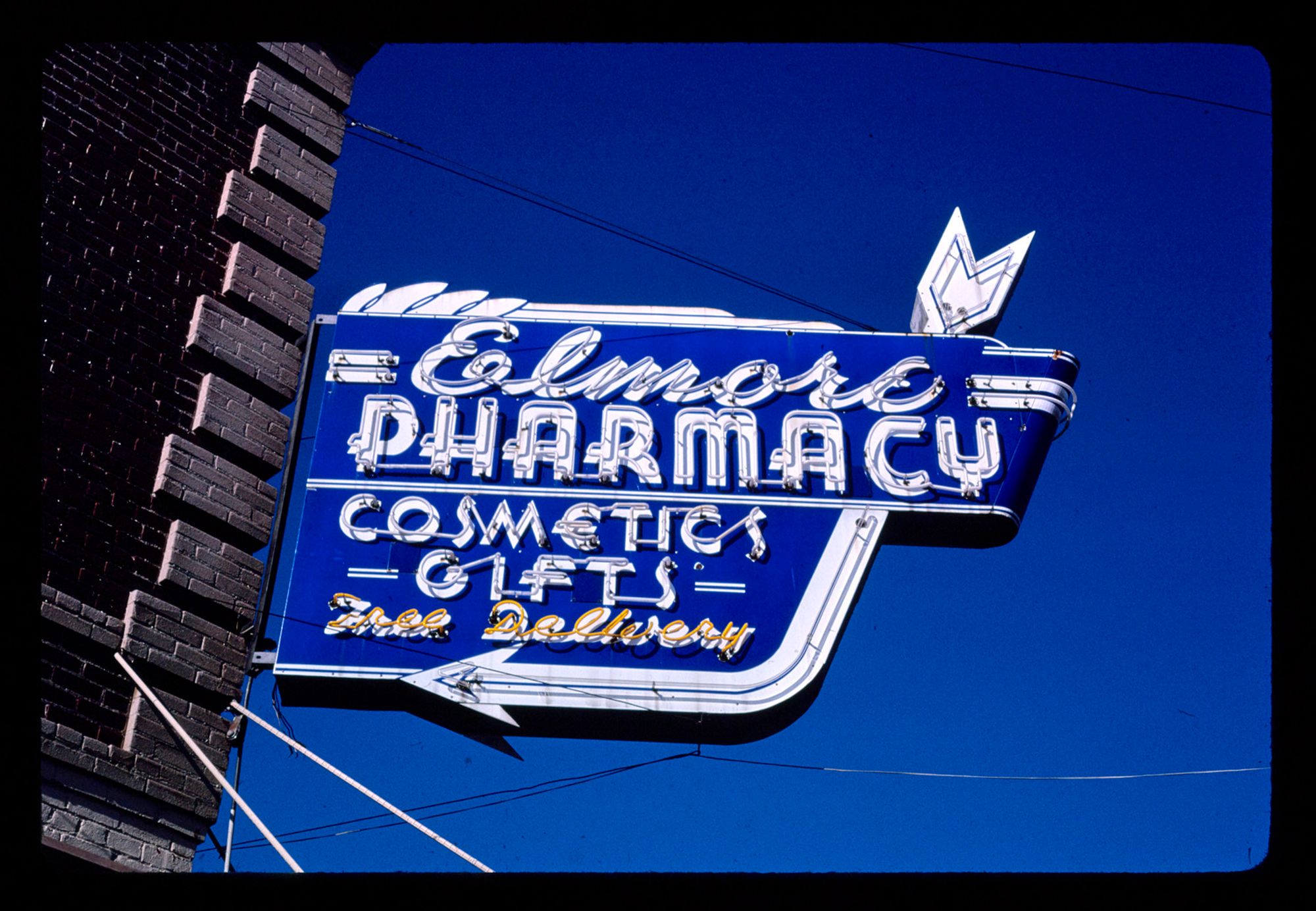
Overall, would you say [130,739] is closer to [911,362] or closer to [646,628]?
[646,628]

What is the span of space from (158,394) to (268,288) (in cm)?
120

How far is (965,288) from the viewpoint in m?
10.3

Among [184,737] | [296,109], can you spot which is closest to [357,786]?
[184,737]

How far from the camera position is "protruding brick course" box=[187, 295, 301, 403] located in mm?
9086

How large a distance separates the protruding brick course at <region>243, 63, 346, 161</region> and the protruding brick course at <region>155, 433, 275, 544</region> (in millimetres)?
2554

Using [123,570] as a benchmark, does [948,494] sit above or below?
above

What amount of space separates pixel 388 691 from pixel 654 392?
2.62 metres

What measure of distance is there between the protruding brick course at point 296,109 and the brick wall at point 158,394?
0.7 inches

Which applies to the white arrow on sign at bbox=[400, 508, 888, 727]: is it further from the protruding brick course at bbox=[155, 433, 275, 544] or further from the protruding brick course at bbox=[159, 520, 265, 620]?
the protruding brick course at bbox=[155, 433, 275, 544]

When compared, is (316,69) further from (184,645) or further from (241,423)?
(184,645)

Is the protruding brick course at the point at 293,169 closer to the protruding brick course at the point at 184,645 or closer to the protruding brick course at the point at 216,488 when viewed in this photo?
the protruding brick course at the point at 216,488
